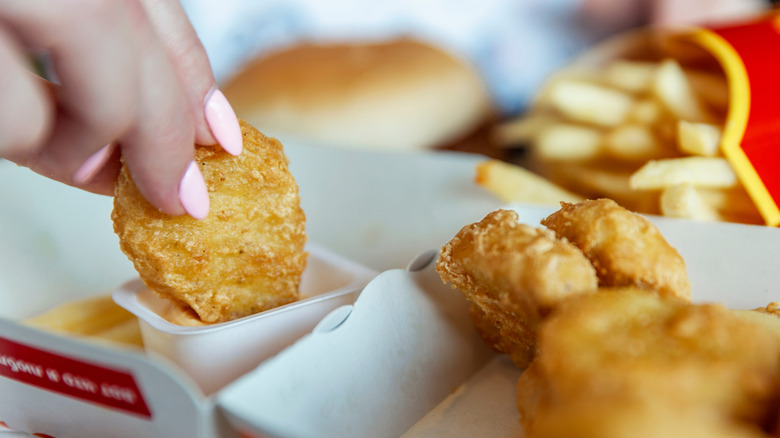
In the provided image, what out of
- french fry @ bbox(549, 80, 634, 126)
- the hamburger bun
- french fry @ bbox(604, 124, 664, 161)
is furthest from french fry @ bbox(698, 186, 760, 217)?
the hamburger bun

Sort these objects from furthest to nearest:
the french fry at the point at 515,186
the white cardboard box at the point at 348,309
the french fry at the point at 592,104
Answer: the french fry at the point at 592,104 → the french fry at the point at 515,186 → the white cardboard box at the point at 348,309

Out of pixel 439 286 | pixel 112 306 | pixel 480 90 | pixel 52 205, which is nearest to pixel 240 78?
pixel 480 90

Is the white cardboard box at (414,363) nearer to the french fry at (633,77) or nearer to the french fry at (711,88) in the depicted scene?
the french fry at (711,88)

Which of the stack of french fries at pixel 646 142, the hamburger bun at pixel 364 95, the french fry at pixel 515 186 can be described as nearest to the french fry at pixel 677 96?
the stack of french fries at pixel 646 142

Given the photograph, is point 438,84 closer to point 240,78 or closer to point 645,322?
point 240,78

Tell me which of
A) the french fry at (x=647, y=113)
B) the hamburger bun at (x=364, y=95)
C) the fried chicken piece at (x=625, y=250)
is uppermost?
the fried chicken piece at (x=625, y=250)

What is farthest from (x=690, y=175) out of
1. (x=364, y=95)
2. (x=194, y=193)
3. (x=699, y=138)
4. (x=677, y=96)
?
(x=364, y=95)

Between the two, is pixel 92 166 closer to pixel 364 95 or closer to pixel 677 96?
pixel 677 96
